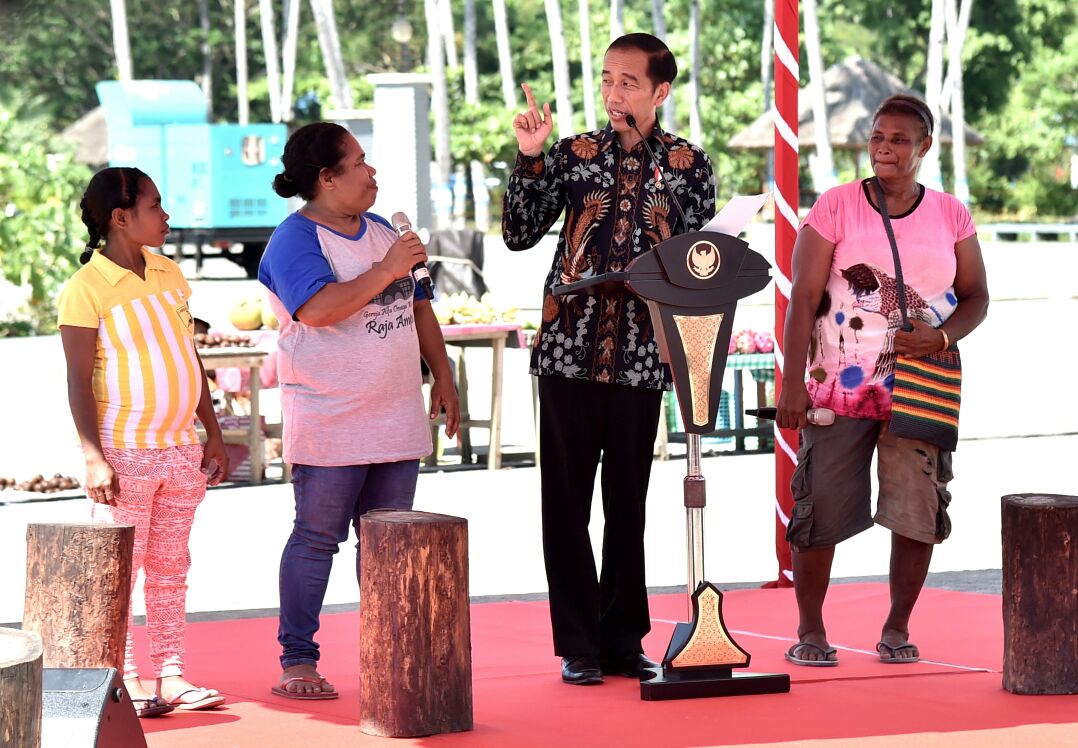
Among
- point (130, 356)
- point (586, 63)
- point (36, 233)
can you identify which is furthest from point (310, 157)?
point (586, 63)

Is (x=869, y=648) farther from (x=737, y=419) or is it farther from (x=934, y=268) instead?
(x=737, y=419)

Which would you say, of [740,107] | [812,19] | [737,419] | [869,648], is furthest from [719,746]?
[740,107]

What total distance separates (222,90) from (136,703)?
69428 millimetres

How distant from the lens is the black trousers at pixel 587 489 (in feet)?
18.4

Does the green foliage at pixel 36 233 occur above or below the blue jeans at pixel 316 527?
above

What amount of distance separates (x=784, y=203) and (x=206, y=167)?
87.3 feet

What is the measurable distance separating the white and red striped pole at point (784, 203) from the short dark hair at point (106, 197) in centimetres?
310

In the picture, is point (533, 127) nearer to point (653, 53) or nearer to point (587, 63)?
point (653, 53)

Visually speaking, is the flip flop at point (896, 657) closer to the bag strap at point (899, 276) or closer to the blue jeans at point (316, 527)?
the bag strap at point (899, 276)

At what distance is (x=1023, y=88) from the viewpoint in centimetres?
6569

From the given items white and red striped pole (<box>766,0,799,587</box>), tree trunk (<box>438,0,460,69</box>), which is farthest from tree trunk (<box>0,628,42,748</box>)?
tree trunk (<box>438,0,460,69</box>)

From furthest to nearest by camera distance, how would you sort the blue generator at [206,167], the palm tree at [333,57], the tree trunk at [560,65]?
1. the tree trunk at [560,65]
2. the palm tree at [333,57]
3. the blue generator at [206,167]

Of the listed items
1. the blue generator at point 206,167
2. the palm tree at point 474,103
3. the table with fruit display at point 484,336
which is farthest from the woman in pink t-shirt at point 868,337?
the palm tree at point 474,103

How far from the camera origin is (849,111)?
54.4 m
